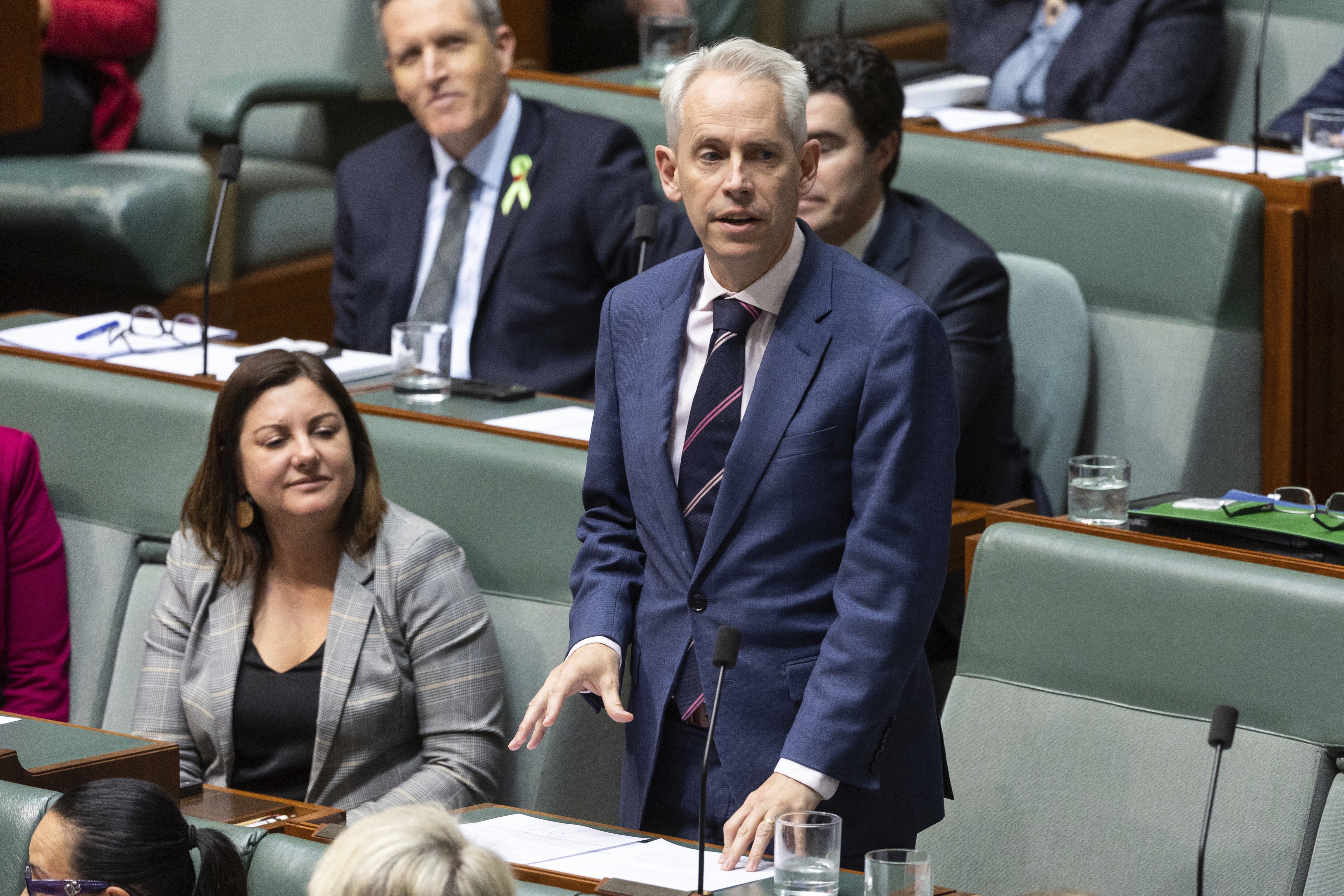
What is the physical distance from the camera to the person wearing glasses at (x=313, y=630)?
2.13 meters

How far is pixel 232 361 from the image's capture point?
8.68 feet

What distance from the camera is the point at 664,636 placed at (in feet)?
5.36

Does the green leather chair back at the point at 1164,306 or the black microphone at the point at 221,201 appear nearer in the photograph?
the black microphone at the point at 221,201

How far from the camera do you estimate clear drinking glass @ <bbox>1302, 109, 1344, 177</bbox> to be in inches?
115

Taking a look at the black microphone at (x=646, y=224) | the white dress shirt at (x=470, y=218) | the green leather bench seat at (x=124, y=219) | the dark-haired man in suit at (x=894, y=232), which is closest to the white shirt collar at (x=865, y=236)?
the dark-haired man in suit at (x=894, y=232)

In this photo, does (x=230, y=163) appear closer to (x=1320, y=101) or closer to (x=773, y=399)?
(x=773, y=399)

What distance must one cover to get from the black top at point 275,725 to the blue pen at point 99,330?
78 cm

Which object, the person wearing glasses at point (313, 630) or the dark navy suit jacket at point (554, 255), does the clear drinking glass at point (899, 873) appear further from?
the dark navy suit jacket at point (554, 255)

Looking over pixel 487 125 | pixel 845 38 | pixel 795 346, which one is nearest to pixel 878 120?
pixel 845 38

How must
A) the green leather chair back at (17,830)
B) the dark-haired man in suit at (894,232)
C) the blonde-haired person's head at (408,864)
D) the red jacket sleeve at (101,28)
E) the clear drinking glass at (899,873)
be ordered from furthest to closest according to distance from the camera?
the red jacket sleeve at (101,28) → the dark-haired man in suit at (894,232) → the green leather chair back at (17,830) → the clear drinking glass at (899,873) → the blonde-haired person's head at (408,864)

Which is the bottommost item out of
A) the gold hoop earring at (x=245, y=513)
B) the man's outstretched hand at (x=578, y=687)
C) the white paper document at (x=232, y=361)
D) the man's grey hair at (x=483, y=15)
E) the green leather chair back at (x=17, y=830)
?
the green leather chair back at (x=17, y=830)

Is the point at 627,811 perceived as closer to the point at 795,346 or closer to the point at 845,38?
the point at 795,346

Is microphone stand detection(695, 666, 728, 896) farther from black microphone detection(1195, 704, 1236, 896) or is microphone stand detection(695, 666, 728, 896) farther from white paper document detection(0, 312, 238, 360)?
white paper document detection(0, 312, 238, 360)

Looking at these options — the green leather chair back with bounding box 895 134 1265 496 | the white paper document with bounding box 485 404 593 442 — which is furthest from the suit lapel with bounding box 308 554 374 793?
the green leather chair back with bounding box 895 134 1265 496
